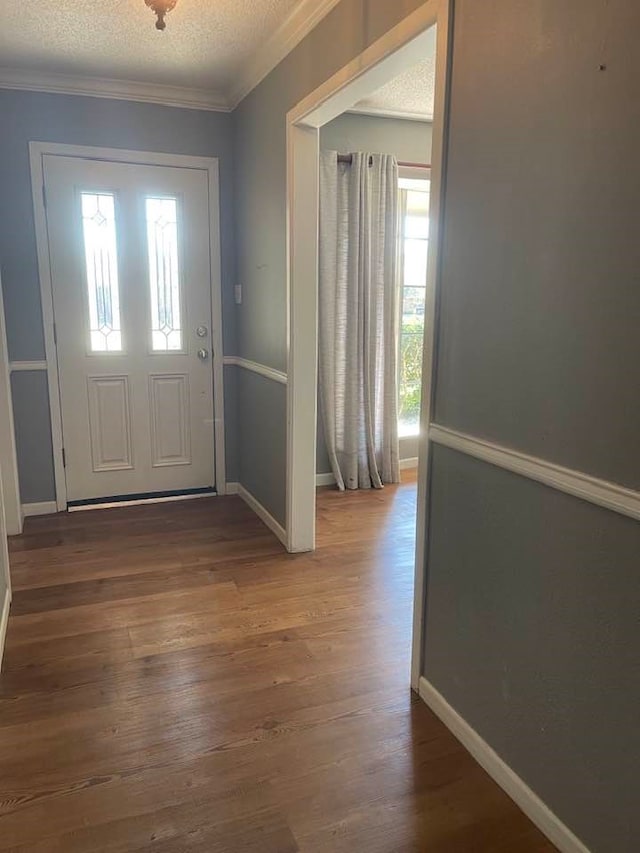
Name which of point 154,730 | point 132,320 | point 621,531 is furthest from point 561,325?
point 132,320

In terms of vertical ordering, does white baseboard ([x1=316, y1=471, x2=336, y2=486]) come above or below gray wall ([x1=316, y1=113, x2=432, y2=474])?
below

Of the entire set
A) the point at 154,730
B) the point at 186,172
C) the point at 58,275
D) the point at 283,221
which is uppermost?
the point at 186,172

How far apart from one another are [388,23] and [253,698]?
7.19 feet

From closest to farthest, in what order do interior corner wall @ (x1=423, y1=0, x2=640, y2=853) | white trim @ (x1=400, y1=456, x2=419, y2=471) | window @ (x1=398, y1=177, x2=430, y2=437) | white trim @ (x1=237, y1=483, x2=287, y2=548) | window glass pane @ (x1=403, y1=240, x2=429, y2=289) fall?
interior corner wall @ (x1=423, y1=0, x2=640, y2=853)
white trim @ (x1=237, y1=483, x2=287, y2=548)
window @ (x1=398, y1=177, x2=430, y2=437)
window glass pane @ (x1=403, y1=240, x2=429, y2=289)
white trim @ (x1=400, y1=456, x2=419, y2=471)

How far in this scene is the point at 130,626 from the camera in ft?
8.11

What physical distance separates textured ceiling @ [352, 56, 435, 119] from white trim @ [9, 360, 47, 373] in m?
2.36

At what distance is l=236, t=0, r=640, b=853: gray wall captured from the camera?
124 cm

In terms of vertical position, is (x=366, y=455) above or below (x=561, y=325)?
below

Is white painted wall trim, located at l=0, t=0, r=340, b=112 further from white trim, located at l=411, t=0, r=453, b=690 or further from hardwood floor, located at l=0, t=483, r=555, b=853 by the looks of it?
hardwood floor, located at l=0, t=483, r=555, b=853

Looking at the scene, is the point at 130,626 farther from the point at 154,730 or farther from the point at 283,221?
the point at 283,221

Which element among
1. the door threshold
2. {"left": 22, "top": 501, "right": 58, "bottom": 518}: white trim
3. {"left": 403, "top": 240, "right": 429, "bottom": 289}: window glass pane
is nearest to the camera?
{"left": 22, "top": 501, "right": 58, "bottom": 518}: white trim

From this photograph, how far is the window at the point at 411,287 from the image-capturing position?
430cm

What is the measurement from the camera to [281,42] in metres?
2.80

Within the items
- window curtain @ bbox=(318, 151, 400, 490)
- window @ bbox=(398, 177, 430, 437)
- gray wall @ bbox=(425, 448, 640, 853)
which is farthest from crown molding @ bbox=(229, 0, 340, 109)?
gray wall @ bbox=(425, 448, 640, 853)
